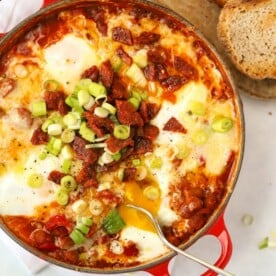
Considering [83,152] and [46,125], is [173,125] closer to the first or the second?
[83,152]

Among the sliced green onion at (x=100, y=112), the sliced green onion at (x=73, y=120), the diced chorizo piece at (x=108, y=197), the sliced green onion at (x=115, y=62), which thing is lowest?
the diced chorizo piece at (x=108, y=197)

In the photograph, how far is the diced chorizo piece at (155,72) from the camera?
2824mm

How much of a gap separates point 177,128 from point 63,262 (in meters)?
0.76

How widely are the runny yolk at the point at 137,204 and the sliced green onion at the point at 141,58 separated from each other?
52 cm

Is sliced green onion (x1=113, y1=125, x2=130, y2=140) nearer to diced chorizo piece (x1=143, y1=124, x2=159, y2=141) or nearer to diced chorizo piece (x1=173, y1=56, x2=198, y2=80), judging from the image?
diced chorizo piece (x1=143, y1=124, x2=159, y2=141)

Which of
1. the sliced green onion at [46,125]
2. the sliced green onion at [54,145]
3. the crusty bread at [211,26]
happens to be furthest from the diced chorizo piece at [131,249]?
the crusty bread at [211,26]

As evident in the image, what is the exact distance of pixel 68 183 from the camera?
281 centimetres

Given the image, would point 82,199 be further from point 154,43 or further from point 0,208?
point 154,43

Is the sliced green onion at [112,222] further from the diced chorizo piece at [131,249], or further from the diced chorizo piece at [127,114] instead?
the diced chorizo piece at [127,114]

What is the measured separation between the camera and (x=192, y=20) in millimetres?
3117

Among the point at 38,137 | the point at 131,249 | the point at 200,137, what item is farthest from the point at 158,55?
the point at 131,249

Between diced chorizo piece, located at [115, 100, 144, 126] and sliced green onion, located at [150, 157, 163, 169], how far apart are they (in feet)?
0.60

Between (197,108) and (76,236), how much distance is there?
2.47 feet

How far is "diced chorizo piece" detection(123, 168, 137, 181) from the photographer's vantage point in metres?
2.85
